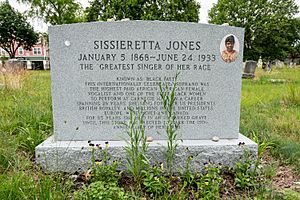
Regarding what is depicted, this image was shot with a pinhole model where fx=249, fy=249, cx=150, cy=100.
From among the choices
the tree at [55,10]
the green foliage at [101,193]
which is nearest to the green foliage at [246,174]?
the green foliage at [101,193]

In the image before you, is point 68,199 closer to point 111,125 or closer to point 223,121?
point 111,125

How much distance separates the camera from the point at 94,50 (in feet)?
8.54

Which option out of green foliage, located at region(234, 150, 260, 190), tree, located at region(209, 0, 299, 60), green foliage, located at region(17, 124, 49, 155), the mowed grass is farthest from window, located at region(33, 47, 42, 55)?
green foliage, located at region(234, 150, 260, 190)

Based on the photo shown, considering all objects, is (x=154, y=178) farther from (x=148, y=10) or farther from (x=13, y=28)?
(x=13, y=28)

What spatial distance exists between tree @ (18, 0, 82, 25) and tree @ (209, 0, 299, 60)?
18.7 meters

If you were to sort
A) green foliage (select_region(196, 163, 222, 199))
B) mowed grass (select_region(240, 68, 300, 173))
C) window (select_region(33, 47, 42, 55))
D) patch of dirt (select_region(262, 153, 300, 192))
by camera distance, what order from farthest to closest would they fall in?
window (select_region(33, 47, 42, 55)) → mowed grass (select_region(240, 68, 300, 173)) → patch of dirt (select_region(262, 153, 300, 192)) → green foliage (select_region(196, 163, 222, 199))

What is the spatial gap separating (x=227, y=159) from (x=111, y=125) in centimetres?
127

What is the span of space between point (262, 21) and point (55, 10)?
2473 centimetres

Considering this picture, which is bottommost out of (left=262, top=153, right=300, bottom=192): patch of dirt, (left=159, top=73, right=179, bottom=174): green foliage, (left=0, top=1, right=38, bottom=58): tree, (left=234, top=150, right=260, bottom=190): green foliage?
(left=262, top=153, right=300, bottom=192): patch of dirt

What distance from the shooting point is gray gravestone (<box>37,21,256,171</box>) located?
2.59 m

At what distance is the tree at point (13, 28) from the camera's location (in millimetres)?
30889

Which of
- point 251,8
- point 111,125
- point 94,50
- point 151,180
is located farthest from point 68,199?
point 251,8

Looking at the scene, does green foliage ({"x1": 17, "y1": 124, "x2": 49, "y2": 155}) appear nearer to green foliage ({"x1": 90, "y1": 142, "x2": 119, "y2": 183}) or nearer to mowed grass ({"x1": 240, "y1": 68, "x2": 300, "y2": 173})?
green foliage ({"x1": 90, "y1": 142, "x2": 119, "y2": 183})

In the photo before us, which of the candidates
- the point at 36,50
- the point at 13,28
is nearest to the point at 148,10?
the point at 13,28
